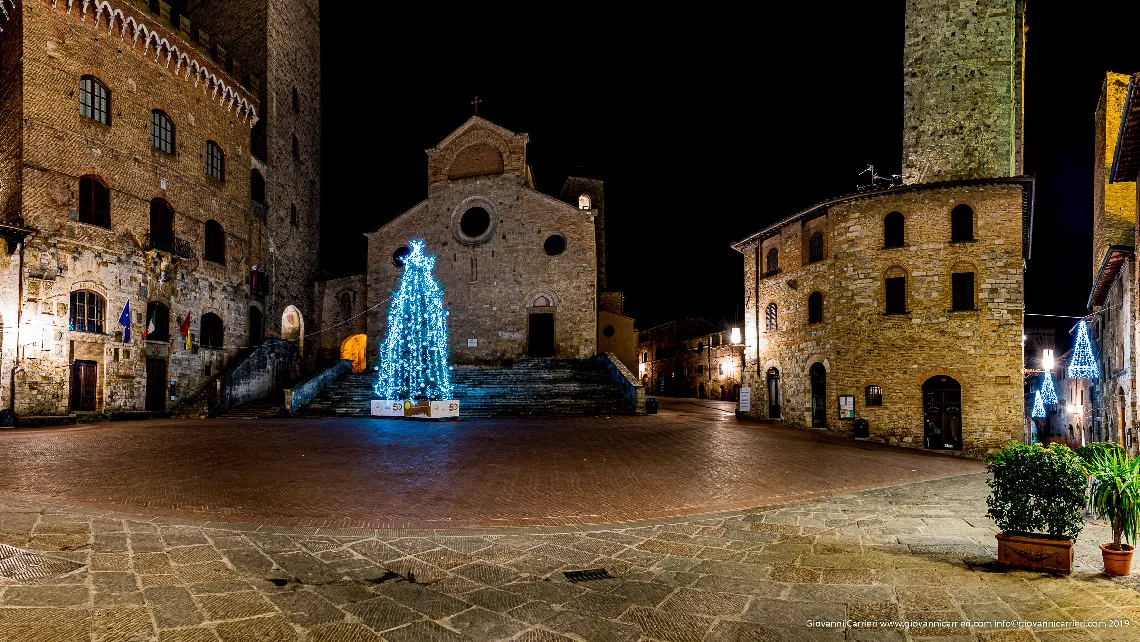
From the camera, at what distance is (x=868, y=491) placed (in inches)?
374

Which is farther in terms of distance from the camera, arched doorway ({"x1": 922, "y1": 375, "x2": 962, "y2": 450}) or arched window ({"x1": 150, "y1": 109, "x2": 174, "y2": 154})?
arched window ({"x1": 150, "y1": 109, "x2": 174, "y2": 154})

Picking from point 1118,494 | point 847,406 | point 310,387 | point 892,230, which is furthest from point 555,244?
point 1118,494

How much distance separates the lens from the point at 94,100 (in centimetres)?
1962

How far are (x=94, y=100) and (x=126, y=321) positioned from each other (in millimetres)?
7257

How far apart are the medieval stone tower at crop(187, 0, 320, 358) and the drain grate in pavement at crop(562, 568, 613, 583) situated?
25.9 meters

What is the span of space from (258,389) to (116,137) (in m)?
10.2

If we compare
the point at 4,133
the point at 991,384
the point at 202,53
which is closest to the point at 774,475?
the point at 991,384

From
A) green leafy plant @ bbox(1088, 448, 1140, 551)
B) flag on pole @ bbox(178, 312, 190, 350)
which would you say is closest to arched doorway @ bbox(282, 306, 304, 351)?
flag on pole @ bbox(178, 312, 190, 350)

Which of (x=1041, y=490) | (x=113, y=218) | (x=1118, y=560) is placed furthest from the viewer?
(x=113, y=218)

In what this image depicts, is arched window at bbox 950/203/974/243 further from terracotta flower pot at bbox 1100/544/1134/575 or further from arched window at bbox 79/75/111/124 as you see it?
arched window at bbox 79/75/111/124

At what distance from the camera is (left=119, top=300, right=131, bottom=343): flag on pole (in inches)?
778

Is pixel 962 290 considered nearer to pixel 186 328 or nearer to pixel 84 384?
pixel 186 328

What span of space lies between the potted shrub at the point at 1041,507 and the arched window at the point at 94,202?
79.1 feet

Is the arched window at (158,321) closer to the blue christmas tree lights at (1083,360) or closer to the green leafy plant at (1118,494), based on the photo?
the green leafy plant at (1118,494)
